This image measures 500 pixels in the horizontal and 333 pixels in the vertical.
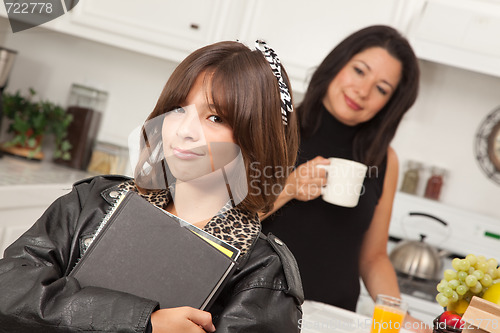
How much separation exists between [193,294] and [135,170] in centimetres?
28

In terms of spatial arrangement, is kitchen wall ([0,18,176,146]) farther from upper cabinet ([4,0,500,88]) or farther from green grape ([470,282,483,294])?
green grape ([470,282,483,294])

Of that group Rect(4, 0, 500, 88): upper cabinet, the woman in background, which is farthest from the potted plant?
the woman in background

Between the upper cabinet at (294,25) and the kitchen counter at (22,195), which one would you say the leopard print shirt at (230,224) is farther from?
the upper cabinet at (294,25)

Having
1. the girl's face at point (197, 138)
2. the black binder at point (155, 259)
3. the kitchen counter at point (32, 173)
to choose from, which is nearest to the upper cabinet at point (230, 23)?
the kitchen counter at point (32, 173)

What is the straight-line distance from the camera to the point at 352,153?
160 centimetres

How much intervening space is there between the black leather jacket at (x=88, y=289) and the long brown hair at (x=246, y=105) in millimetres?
92

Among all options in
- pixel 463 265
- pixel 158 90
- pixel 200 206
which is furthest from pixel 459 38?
pixel 200 206

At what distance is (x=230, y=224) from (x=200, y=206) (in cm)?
6

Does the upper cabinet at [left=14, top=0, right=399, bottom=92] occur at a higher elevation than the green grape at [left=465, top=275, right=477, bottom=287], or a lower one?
higher

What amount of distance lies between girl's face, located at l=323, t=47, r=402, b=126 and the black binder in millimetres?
864

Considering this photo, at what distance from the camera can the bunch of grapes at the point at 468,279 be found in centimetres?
98

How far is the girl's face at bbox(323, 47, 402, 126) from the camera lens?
151 cm

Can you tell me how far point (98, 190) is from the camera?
0.89 metres

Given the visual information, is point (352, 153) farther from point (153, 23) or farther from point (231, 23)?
point (153, 23)
